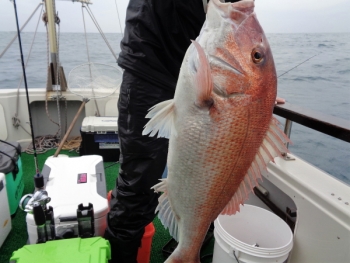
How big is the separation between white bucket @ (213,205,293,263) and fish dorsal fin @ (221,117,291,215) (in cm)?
76

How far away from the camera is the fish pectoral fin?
90cm

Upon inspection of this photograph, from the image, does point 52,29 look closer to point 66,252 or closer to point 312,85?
point 66,252

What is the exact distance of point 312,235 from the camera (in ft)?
6.13

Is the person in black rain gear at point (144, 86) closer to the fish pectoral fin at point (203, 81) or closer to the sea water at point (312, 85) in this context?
the fish pectoral fin at point (203, 81)

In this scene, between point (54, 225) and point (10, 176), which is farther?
point (10, 176)

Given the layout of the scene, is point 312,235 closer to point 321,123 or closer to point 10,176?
point 321,123

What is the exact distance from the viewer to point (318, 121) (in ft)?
5.90

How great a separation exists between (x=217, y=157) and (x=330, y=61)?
20252 millimetres

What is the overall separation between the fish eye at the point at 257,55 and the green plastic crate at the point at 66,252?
1.25 meters

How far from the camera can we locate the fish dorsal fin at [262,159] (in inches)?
40.3

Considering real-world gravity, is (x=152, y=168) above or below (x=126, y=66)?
below

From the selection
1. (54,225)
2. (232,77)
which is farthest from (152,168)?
(232,77)

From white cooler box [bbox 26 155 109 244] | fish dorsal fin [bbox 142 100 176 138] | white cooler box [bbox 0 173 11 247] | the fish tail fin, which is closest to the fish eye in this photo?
fish dorsal fin [bbox 142 100 176 138]

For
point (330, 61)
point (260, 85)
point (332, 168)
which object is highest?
point (260, 85)
